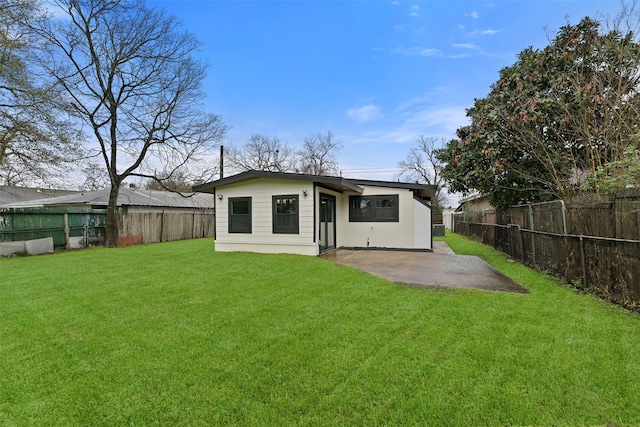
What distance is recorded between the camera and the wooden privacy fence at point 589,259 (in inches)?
163

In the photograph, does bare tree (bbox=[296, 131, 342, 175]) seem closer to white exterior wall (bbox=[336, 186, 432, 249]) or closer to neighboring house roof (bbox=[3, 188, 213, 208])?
neighboring house roof (bbox=[3, 188, 213, 208])

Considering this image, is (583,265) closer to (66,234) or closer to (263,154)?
(66,234)

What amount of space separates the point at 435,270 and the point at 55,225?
44.7 ft

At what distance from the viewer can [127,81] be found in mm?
12992

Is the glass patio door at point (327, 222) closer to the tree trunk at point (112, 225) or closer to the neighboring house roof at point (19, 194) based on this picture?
the tree trunk at point (112, 225)

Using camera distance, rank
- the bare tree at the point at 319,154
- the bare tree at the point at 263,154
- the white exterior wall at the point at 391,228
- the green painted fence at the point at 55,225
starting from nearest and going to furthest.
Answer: the green painted fence at the point at 55,225
the white exterior wall at the point at 391,228
the bare tree at the point at 263,154
the bare tree at the point at 319,154

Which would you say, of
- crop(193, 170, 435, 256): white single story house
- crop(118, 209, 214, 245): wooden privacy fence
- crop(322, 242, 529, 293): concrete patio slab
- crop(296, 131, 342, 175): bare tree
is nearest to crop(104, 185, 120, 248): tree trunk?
crop(118, 209, 214, 245): wooden privacy fence

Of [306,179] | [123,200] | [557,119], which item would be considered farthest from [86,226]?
[557,119]

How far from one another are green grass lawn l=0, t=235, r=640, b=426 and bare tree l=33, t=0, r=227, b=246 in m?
10.3

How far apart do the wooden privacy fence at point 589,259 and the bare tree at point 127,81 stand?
46.7 feet

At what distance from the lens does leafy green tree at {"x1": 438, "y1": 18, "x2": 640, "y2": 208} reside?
660 cm

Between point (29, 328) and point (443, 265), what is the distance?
7.77 m

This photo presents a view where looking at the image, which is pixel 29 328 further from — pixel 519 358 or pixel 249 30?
pixel 249 30

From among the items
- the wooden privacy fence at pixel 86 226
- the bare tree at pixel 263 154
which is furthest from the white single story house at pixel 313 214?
the bare tree at pixel 263 154
